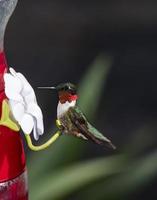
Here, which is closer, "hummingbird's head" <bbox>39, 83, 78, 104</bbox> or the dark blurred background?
"hummingbird's head" <bbox>39, 83, 78, 104</bbox>

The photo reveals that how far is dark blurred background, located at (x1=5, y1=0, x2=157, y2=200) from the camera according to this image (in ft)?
15.1

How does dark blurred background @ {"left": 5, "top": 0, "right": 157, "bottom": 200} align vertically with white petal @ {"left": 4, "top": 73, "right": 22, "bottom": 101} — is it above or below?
above

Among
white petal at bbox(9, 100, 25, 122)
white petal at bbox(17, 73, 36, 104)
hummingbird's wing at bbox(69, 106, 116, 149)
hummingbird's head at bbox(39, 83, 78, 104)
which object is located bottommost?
hummingbird's wing at bbox(69, 106, 116, 149)

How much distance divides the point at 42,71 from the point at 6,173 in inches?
140

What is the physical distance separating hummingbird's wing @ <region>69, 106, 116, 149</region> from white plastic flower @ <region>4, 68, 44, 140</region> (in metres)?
0.05

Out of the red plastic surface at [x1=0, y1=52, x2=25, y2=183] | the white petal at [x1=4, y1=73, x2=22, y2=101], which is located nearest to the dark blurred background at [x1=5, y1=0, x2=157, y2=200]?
the red plastic surface at [x1=0, y1=52, x2=25, y2=183]

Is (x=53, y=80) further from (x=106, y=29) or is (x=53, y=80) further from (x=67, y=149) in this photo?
(x=67, y=149)

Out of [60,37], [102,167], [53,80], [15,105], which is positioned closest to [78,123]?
[15,105]

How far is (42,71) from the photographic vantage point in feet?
15.9

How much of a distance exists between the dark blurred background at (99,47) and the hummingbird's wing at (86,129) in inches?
121

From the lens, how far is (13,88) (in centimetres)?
122

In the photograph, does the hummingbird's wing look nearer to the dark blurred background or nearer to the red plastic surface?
the red plastic surface

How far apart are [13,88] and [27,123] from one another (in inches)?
2.1

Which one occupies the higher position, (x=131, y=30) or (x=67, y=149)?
(x=131, y=30)
